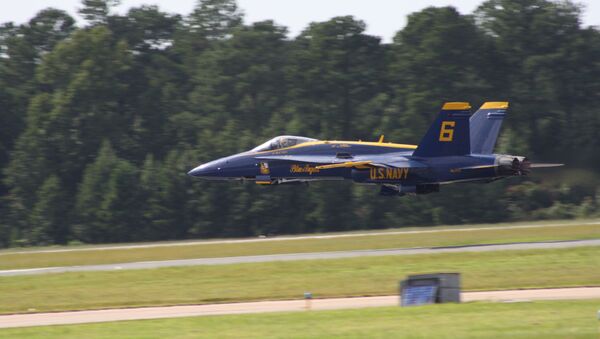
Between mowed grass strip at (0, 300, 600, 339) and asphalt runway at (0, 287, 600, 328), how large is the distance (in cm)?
149

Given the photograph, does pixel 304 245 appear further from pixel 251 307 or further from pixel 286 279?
pixel 251 307

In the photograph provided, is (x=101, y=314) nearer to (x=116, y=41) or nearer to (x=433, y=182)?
(x=433, y=182)

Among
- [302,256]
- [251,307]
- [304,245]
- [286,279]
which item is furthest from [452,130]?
[251,307]

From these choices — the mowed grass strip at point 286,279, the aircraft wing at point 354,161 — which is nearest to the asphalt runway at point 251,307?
the mowed grass strip at point 286,279

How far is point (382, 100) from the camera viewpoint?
235 feet

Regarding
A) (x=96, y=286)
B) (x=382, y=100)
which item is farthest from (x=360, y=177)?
(x=382, y=100)

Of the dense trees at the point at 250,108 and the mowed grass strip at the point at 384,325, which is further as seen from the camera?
the dense trees at the point at 250,108

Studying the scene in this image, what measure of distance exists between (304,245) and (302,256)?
19.7ft

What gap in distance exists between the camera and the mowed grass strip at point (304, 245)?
3788cm

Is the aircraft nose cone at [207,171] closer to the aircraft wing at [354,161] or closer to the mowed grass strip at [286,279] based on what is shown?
the aircraft wing at [354,161]

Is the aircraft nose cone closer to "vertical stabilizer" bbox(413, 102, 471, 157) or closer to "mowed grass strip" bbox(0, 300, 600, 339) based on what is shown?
"vertical stabilizer" bbox(413, 102, 471, 157)

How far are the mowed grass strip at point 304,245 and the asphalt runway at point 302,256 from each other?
1581 mm

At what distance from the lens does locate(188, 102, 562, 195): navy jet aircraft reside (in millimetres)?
37812

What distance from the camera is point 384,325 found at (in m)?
19.1
